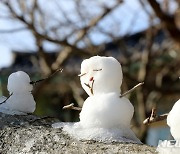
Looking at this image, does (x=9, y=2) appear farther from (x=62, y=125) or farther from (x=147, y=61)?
(x=62, y=125)

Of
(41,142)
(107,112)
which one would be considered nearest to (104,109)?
(107,112)

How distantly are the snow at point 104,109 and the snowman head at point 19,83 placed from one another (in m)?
0.26

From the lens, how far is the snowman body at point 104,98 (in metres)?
1.12

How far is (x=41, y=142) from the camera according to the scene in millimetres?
1126

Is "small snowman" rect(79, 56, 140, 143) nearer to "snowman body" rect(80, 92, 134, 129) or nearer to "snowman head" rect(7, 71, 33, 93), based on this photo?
"snowman body" rect(80, 92, 134, 129)

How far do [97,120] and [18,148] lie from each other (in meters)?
0.23

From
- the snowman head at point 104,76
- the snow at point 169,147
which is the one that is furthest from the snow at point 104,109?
the snow at point 169,147

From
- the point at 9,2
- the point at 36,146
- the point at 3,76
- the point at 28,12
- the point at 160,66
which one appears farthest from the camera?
the point at 3,76

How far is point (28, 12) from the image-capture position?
177 inches

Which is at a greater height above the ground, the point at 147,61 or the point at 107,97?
the point at 147,61

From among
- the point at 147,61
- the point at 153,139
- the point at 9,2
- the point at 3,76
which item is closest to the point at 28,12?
the point at 9,2

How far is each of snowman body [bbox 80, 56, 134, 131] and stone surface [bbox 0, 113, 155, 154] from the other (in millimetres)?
73

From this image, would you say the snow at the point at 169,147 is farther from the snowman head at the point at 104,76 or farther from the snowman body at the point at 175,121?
the snowman head at the point at 104,76

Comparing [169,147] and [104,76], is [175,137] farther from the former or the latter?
[104,76]
